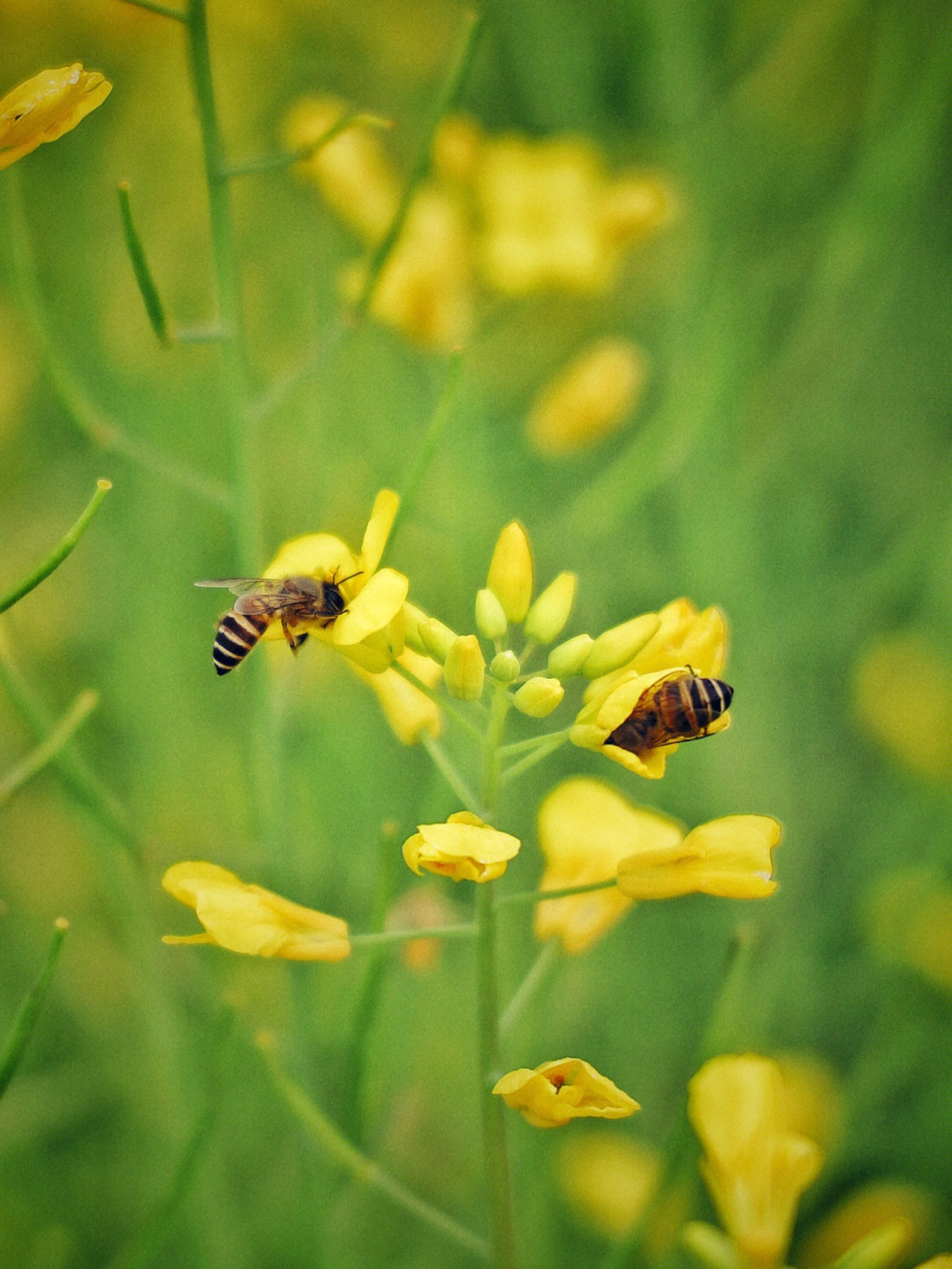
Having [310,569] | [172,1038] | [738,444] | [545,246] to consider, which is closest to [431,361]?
[545,246]

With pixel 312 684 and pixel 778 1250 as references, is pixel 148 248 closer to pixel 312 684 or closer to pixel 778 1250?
pixel 312 684

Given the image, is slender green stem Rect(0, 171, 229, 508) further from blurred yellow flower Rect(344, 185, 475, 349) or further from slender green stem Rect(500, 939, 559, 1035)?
slender green stem Rect(500, 939, 559, 1035)

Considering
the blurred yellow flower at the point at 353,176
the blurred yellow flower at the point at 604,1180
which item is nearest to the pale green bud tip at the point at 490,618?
the blurred yellow flower at the point at 353,176

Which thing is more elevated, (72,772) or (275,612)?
(275,612)

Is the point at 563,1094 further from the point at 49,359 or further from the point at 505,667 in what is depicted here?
the point at 49,359

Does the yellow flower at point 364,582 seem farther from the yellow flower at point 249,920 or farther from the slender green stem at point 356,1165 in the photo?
the slender green stem at point 356,1165

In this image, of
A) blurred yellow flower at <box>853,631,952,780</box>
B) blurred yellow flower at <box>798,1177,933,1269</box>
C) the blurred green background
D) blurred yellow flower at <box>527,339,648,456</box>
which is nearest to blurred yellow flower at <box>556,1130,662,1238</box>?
the blurred green background

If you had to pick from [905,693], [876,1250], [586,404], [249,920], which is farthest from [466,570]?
[905,693]
